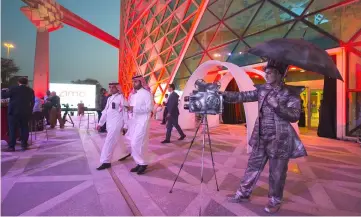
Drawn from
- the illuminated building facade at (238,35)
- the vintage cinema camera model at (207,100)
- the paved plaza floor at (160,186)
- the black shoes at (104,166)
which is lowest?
the paved plaza floor at (160,186)

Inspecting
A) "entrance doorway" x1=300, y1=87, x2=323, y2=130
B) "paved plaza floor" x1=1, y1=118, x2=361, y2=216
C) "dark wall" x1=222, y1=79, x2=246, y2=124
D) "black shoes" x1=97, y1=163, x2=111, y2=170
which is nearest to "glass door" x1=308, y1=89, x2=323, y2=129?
"entrance doorway" x1=300, y1=87, x2=323, y2=130

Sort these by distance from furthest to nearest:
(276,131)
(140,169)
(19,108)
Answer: (19,108)
(140,169)
(276,131)

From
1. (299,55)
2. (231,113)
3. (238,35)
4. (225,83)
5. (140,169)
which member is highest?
(238,35)

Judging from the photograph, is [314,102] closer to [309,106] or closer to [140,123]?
[309,106]

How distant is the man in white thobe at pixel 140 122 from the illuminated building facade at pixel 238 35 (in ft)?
25.7

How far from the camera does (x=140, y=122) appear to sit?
187 inches

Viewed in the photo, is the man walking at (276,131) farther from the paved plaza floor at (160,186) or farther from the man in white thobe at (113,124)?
the man in white thobe at (113,124)

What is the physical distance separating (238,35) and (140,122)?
36.7 ft

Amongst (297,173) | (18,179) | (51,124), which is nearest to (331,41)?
(297,173)

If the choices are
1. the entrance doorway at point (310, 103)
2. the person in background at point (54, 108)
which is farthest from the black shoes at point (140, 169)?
the entrance doorway at point (310, 103)

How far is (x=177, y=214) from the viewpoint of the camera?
300 centimetres

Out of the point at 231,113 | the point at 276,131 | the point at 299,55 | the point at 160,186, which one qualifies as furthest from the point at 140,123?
the point at 231,113

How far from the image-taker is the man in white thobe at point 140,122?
15.3ft

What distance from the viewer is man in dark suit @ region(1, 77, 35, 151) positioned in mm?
6430
